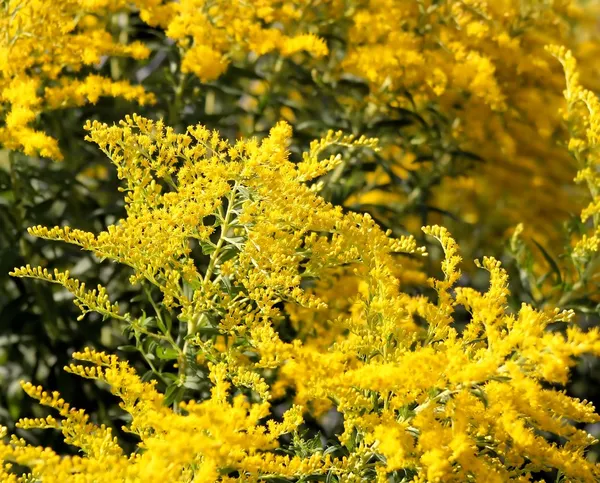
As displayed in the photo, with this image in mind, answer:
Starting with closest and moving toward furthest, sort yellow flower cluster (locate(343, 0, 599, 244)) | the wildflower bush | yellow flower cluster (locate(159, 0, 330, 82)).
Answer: the wildflower bush < yellow flower cluster (locate(159, 0, 330, 82)) < yellow flower cluster (locate(343, 0, 599, 244))

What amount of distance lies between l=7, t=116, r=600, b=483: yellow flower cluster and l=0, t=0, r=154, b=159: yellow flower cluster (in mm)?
797

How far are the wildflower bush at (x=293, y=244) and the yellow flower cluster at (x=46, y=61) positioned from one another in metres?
0.01

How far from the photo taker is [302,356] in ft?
8.56

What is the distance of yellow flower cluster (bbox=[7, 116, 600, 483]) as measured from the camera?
234 cm

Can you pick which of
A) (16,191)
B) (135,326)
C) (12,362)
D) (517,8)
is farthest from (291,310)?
(517,8)

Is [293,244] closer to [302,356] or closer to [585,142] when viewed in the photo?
[302,356]

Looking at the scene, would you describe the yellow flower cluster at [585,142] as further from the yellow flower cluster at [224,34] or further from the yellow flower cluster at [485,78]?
the yellow flower cluster at [224,34]

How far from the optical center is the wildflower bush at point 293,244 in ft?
8.04

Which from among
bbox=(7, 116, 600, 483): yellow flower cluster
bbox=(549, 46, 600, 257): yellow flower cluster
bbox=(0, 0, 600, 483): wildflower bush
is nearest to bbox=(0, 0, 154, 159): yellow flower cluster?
bbox=(0, 0, 600, 483): wildflower bush

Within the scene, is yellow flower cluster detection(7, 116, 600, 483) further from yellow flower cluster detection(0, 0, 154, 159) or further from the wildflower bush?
yellow flower cluster detection(0, 0, 154, 159)

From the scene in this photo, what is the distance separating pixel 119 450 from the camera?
244 centimetres

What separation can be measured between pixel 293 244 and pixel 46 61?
1.55 m

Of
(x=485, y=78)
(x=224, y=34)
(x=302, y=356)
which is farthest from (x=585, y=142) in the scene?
(x=302, y=356)

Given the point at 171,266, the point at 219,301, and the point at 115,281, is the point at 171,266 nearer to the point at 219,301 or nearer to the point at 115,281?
the point at 219,301
